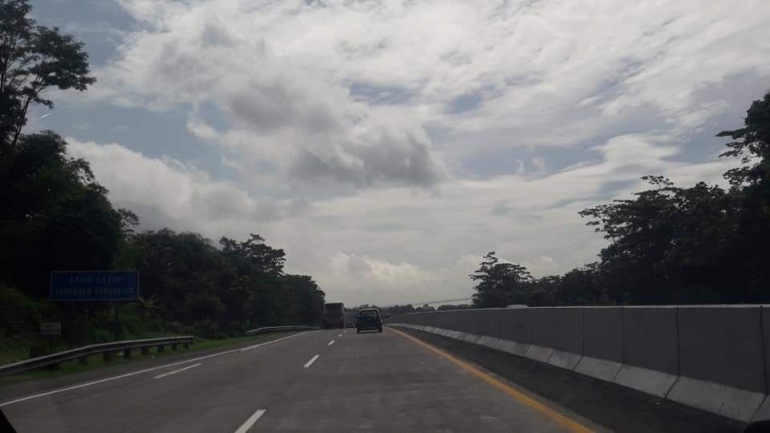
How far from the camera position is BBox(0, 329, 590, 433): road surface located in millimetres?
11102

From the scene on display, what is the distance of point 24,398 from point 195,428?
6.46 meters

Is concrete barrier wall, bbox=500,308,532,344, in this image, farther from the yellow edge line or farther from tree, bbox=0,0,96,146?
tree, bbox=0,0,96,146

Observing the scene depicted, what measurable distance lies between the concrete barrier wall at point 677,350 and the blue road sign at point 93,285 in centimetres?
2003

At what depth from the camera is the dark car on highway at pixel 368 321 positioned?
5119 centimetres

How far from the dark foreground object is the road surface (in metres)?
0.44

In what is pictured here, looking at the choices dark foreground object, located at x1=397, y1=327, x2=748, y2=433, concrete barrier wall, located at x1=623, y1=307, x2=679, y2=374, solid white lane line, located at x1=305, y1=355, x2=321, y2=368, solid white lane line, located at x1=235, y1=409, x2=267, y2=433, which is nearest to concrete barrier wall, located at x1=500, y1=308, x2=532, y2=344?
dark foreground object, located at x1=397, y1=327, x2=748, y2=433

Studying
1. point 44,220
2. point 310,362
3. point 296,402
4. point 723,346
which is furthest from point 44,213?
point 723,346

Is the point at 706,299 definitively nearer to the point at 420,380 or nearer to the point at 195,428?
the point at 420,380

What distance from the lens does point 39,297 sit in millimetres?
43594

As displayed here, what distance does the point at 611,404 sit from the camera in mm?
11641

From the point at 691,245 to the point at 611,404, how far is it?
1405 inches

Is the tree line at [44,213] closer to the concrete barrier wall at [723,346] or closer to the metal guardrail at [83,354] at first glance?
the metal guardrail at [83,354]

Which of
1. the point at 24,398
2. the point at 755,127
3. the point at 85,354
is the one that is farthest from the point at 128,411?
the point at 755,127

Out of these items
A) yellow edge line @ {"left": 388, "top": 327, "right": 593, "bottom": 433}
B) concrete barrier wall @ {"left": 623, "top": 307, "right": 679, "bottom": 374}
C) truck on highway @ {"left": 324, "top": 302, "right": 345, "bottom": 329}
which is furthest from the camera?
truck on highway @ {"left": 324, "top": 302, "right": 345, "bottom": 329}
